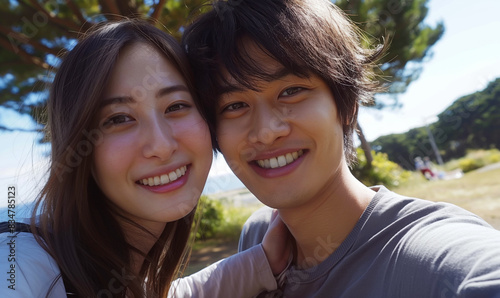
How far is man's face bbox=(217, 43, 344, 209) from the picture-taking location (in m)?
1.81

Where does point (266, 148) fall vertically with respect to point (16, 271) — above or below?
above

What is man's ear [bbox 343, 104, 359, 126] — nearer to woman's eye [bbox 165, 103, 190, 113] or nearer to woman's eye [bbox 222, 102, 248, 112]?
woman's eye [bbox 222, 102, 248, 112]

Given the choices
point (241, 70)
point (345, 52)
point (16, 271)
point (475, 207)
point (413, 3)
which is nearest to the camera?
point (16, 271)

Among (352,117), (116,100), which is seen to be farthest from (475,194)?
(116,100)

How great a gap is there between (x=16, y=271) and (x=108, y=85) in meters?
0.80

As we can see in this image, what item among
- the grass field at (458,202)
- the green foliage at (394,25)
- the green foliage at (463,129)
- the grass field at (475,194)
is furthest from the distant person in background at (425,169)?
the grass field at (458,202)

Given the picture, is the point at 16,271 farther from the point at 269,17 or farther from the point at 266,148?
the point at 269,17

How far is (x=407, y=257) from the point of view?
1.37 meters

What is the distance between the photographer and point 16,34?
6.02 m

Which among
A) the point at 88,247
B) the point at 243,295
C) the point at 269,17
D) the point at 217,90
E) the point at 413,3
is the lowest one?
the point at 243,295

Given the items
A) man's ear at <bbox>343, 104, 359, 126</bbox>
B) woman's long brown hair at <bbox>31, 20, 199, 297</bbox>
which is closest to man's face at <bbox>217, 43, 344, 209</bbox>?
man's ear at <bbox>343, 104, 359, 126</bbox>

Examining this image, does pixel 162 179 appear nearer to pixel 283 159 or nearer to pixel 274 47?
pixel 283 159

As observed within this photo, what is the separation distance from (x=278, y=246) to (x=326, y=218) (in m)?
0.32

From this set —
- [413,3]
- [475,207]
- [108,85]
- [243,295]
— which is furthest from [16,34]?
[413,3]
